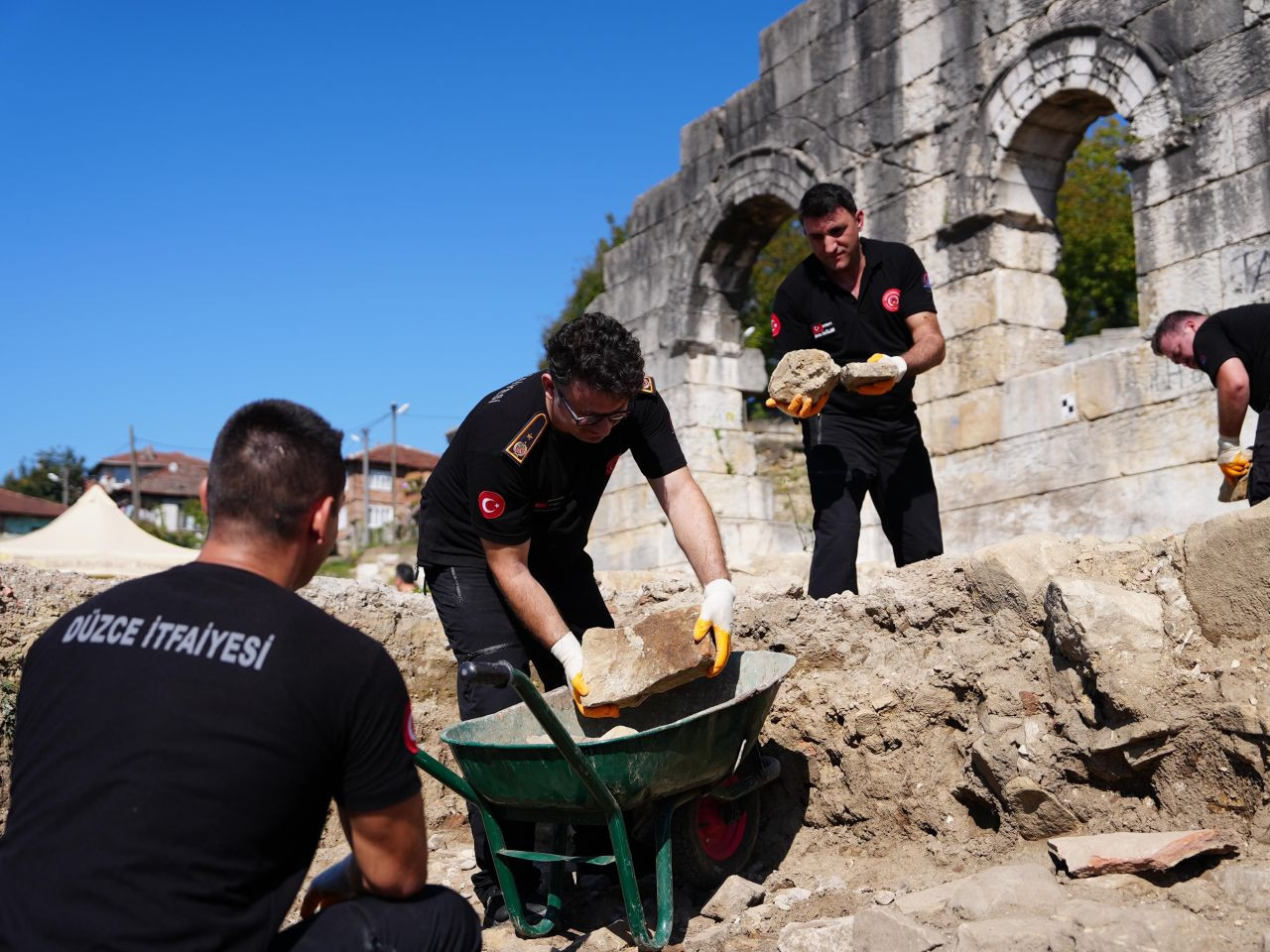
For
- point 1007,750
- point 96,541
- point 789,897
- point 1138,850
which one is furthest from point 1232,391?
point 96,541

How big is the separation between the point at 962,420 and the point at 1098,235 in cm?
1869

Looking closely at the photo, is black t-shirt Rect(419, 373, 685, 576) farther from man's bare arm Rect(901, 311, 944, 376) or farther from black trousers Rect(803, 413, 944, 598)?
man's bare arm Rect(901, 311, 944, 376)

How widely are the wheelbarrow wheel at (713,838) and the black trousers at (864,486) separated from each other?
40.0 inches

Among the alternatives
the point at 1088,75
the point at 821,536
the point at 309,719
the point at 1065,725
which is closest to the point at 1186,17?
the point at 1088,75

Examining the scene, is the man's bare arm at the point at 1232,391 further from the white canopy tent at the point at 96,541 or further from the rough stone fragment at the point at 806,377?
the white canopy tent at the point at 96,541

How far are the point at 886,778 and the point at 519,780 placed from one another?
1.28m

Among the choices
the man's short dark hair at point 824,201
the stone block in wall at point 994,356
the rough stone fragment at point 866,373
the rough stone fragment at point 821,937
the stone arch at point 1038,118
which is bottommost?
the rough stone fragment at point 821,937

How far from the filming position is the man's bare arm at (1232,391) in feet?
14.1

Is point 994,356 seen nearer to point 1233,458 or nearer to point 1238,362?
point 1233,458

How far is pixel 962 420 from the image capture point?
769 centimetres

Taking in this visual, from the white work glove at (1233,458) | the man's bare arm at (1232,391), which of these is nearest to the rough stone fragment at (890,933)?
the man's bare arm at (1232,391)

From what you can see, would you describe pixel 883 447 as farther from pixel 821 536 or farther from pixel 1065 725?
pixel 1065 725

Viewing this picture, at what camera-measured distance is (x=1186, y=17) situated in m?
6.45

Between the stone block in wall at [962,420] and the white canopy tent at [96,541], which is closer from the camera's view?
the stone block in wall at [962,420]
